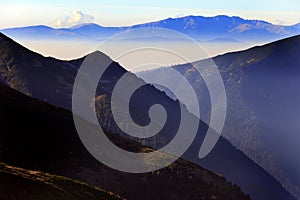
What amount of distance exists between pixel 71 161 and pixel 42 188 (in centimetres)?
6279

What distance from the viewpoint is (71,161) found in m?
121

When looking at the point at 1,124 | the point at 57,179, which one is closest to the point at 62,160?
the point at 1,124

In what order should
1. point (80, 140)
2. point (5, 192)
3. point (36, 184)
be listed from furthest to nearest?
point (80, 140), point (36, 184), point (5, 192)

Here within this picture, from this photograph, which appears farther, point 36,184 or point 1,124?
point 1,124

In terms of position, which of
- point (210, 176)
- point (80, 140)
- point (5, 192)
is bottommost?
point (210, 176)

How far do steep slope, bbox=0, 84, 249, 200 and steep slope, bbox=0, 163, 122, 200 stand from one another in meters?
40.6

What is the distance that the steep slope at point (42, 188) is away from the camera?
5353 cm

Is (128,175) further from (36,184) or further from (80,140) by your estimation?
(36,184)

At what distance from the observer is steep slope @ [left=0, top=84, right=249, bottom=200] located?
114 meters

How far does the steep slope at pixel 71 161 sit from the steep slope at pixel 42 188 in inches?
1598

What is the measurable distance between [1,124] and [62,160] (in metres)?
29.0

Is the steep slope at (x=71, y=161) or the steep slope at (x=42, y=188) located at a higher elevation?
the steep slope at (x=42, y=188)

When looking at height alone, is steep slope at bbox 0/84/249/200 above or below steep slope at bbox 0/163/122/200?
below

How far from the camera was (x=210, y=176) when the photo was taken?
5778 inches
